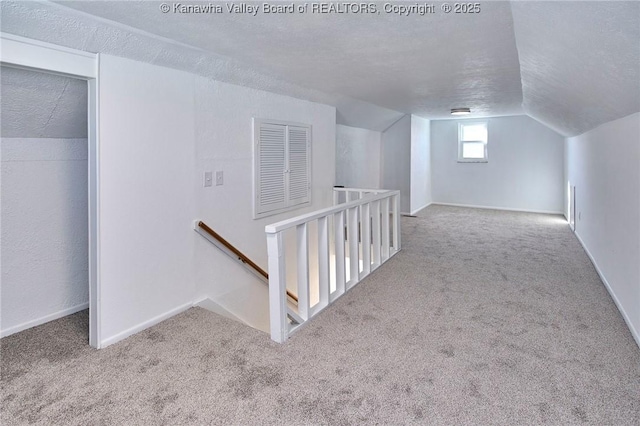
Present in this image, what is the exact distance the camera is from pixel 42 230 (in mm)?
2721

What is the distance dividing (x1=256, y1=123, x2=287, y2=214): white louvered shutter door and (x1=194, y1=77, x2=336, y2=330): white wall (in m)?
0.11

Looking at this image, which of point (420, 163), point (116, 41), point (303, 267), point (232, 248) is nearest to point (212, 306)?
point (232, 248)

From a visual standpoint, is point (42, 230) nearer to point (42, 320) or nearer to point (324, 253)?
point (42, 320)

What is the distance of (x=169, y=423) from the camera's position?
170 centimetres

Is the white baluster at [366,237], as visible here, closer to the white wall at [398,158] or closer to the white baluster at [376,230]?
the white baluster at [376,230]

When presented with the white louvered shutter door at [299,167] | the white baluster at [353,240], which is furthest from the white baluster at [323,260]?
the white louvered shutter door at [299,167]

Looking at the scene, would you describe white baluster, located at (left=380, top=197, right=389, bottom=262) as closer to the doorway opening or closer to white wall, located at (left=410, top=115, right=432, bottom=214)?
the doorway opening

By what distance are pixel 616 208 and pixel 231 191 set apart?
3.08 metres

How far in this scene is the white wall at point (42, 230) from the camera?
8.38ft

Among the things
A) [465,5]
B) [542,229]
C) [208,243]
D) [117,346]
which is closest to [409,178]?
[542,229]

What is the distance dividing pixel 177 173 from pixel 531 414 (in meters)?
2.53

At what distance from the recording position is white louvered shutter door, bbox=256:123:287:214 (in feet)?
12.2

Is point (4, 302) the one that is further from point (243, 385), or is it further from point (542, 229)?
point (542, 229)

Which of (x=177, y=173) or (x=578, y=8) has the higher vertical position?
(x=578, y=8)
